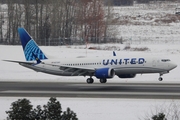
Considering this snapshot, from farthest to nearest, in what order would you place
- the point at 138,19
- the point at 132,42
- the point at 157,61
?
the point at 138,19
the point at 132,42
the point at 157,61

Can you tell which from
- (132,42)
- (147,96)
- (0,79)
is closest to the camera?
(147,96)

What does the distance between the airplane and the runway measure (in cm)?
98

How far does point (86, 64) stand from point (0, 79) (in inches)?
349

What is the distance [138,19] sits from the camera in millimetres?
117812

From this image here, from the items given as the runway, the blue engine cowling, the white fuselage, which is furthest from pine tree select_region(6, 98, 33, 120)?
the white fuselage

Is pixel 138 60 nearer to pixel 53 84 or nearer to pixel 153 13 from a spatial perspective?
pixel 53 84

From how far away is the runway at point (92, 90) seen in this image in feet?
114

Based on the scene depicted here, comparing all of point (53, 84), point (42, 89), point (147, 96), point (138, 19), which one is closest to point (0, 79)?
point (53, 84)

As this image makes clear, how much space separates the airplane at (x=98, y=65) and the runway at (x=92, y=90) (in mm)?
979

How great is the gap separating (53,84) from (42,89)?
425 centimetres

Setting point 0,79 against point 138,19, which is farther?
point 138,19

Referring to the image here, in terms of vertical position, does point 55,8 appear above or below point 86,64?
above

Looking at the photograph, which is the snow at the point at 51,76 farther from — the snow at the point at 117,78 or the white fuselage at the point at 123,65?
the white fuselage at the point at 123,65

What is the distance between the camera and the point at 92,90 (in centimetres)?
3831
